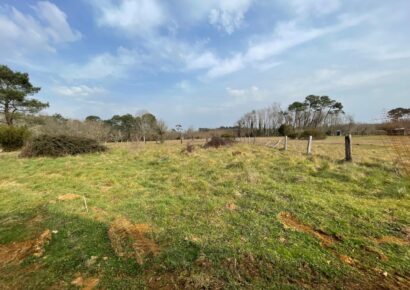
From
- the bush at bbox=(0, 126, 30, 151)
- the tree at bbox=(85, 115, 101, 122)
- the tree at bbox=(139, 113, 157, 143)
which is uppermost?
the tree at bbox=(85, 115, 101, 122)

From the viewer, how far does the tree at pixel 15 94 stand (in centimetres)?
2223

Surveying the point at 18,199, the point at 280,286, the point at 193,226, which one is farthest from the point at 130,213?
the point at 18,199

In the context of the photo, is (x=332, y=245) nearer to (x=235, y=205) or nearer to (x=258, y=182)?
(x=235, y=205)

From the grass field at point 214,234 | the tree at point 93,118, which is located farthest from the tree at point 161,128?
the grass field at point 214,234

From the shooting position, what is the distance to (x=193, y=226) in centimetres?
347

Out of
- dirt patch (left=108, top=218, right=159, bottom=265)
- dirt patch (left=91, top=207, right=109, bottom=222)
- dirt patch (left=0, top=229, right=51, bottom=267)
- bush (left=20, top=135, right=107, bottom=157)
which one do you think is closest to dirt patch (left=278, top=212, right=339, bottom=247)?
dirt patch (left=108, top=218, right=159, bottom=265)

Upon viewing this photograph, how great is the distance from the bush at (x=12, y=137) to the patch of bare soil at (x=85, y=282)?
21210 millimetres

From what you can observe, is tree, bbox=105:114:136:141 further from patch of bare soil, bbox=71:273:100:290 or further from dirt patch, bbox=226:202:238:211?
patch of bare soil, bbox=71:273:100:290

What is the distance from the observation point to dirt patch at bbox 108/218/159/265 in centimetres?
281

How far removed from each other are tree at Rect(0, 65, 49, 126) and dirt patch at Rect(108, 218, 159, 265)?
26.9m

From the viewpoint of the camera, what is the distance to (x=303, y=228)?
10.9ft

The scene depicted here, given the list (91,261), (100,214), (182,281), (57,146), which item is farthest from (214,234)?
(57,146)

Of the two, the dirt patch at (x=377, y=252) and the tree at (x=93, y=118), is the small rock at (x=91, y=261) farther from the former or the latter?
the tree at (x=93, y=118)

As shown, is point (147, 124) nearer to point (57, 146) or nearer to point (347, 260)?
point (57, 146)
